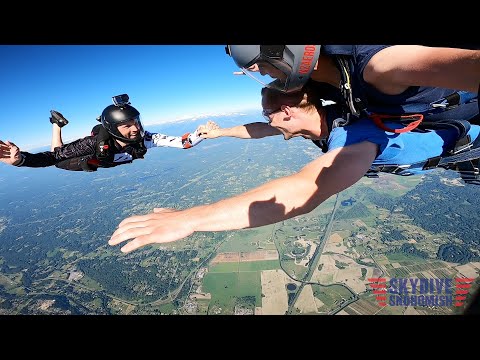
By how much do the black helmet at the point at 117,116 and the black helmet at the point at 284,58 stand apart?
7.99 ft

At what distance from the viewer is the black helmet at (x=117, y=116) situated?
3.39 metres

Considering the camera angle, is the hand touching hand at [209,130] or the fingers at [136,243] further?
the hand touching hand at [209,130]

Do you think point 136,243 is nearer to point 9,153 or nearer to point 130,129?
point 130,129

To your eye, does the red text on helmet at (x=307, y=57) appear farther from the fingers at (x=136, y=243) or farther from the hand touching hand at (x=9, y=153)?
the hand touching hand at (x=9, y=153)

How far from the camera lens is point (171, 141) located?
425 cm

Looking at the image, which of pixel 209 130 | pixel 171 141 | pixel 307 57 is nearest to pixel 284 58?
pixel 307 57

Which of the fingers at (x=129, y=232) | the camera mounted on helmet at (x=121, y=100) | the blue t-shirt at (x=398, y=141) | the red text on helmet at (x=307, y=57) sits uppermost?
the camera mounted on helmet at (x=121, y=100)

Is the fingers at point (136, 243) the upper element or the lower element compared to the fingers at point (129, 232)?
lower

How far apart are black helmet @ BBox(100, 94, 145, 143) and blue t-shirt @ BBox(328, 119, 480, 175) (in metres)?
3.09

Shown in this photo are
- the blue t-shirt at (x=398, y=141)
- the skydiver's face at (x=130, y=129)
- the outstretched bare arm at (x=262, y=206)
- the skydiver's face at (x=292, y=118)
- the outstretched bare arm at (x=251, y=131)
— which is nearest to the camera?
the outstretched bare arm at (x=262, y=206)

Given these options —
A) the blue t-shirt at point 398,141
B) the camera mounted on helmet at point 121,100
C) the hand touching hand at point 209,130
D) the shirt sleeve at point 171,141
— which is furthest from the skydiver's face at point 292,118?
the camera mounted on helmet at point 121,100

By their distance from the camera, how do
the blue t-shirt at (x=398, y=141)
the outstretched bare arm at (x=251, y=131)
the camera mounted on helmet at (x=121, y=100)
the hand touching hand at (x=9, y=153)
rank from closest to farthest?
the blue t-shirt at (x=398, y=141) → the hand touching hand at (x=9, y=153) → the outstretched bare arm at (x=251, y=131) → the camera mounted on helmet at (x=121, y=100)
